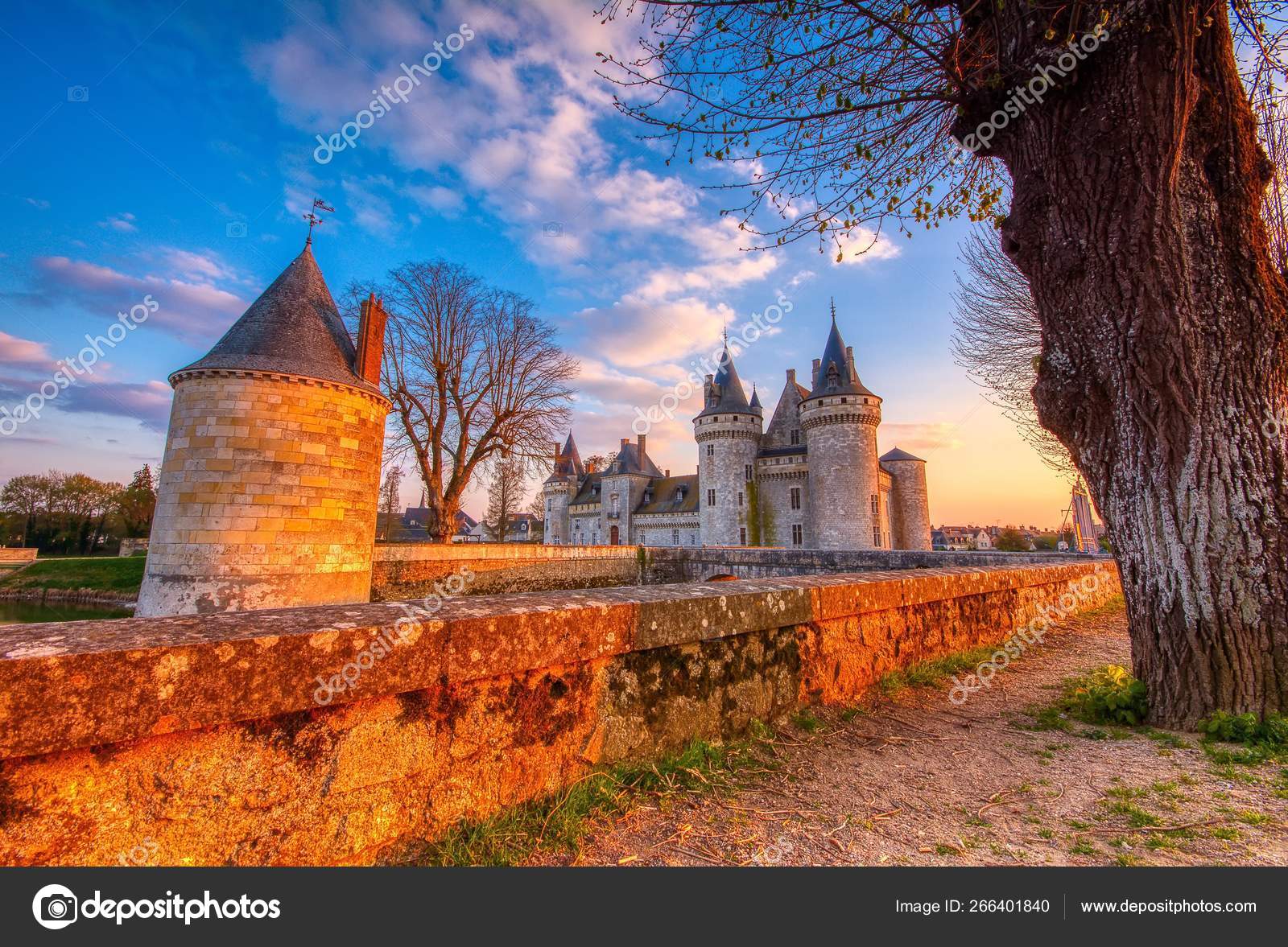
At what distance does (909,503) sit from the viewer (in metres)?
38.4

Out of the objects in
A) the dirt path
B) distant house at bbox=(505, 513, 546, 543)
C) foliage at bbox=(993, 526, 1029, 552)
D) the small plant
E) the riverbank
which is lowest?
the riverbank

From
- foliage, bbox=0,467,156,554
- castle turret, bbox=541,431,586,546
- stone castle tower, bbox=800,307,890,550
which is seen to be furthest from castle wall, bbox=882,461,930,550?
foliage, bbox=0,467,156,554

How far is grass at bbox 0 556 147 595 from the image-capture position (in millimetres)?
22469

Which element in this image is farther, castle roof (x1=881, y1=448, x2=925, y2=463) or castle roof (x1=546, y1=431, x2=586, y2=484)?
castle roof (x1=546, y1=431, x2=586, y2=484)

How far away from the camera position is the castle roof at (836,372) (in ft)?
111

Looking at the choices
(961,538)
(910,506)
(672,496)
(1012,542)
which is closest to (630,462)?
(672,496)

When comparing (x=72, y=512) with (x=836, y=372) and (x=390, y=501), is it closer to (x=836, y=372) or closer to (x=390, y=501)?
(x=390, y=501)

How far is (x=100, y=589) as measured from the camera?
866 inches

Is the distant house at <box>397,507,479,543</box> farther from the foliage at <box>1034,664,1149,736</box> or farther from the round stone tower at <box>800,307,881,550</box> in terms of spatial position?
the foliage at <box>1034,664,1149,736</box>

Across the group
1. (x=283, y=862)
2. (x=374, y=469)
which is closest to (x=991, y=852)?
(x=283, y=862)

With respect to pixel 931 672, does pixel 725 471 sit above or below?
above

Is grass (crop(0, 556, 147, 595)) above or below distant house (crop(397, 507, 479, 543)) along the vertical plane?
below

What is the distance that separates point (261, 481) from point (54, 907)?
430 inches

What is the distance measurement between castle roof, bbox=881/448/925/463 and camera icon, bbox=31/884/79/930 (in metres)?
42.1
